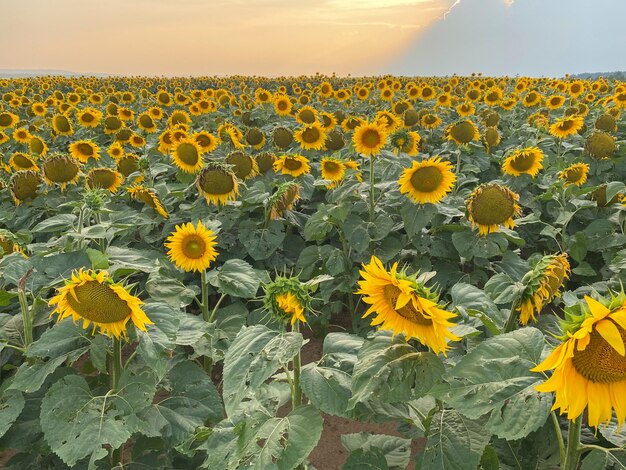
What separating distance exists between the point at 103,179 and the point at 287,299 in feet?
13.3

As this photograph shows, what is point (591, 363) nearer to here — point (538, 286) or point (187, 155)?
point (538, 286)

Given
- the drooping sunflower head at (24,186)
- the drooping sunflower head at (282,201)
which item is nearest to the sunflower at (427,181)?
the drooping sunflower head at (282,201)

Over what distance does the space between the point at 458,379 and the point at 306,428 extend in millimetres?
490

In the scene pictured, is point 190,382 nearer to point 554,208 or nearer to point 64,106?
point 554,208

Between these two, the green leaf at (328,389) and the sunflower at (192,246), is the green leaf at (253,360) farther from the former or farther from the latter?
the sunflower at (192,246)

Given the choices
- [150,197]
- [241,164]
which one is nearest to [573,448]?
[150,197]

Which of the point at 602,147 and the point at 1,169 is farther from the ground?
the point at 602,147

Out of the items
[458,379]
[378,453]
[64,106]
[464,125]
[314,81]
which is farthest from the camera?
[314,81]

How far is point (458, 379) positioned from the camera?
4.91ft

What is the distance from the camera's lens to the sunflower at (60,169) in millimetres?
4672

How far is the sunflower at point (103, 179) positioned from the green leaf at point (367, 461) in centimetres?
411

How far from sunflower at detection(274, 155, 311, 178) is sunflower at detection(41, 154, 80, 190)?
6.36 feet

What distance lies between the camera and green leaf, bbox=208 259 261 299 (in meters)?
2.97

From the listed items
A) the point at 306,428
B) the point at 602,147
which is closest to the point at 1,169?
the point at 306,428
